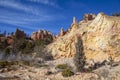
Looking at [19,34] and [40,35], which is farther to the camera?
[40,35]

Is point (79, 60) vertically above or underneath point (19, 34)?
underneath

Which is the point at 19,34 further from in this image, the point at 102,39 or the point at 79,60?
the point at 79,60

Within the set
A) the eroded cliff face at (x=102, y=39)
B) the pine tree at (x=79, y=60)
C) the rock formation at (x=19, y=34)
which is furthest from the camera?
the rock formation at (x=19, y=34)

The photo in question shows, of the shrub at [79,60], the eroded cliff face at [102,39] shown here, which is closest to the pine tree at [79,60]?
the shrub at [79,60]

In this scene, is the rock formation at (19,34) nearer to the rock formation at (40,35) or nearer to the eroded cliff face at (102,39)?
the rock formation at (40,35)

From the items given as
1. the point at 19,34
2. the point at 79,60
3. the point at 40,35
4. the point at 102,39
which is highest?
the point at 19,34

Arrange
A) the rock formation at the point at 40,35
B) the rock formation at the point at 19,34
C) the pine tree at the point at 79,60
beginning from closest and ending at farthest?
the pine tree at the point at 79,60 → the rock formation at the point at 19,34 → the rock formation at the point at 40,35

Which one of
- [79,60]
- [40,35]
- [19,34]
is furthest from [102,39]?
[19,34]

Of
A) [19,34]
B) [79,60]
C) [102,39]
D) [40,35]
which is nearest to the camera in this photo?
[79,60]

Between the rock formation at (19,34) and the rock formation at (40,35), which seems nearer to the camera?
the rock formation at (19,34)

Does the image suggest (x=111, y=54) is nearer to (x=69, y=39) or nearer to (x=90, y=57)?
(x=90, y=57)

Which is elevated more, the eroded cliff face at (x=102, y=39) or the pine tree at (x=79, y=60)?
the eroded cliff face at (x=102, y=39)

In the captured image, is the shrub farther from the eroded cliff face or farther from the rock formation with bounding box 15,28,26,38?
the rock formation with bounding box 15,28,26,38

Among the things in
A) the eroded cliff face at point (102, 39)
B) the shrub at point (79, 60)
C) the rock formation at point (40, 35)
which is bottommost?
the shrub at point (79, 60)
